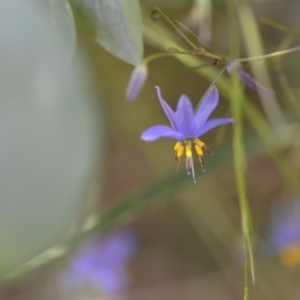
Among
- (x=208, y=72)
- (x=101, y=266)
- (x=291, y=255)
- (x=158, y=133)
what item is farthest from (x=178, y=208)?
(x=158, y=133)

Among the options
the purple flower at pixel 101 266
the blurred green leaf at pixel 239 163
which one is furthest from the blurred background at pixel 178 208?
the blurred green leaf at pixel 239 163

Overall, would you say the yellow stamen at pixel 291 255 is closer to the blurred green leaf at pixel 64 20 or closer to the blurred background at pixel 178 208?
the blurred background at pixel 178 208

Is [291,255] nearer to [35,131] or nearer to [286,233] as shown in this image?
[286,233]

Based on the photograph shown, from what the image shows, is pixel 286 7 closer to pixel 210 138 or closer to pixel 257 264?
pixel 210 138

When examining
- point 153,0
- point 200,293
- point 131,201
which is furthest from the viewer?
point 200,293

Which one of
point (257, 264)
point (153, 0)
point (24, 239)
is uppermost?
point (153, 0)

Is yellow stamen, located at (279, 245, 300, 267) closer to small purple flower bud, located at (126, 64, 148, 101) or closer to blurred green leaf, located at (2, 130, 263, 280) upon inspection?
blurred green leaf, located at (2, 130, 263, 280)

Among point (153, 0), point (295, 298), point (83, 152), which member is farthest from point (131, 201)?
point (295, 298)

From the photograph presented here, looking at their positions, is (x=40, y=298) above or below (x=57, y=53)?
above
